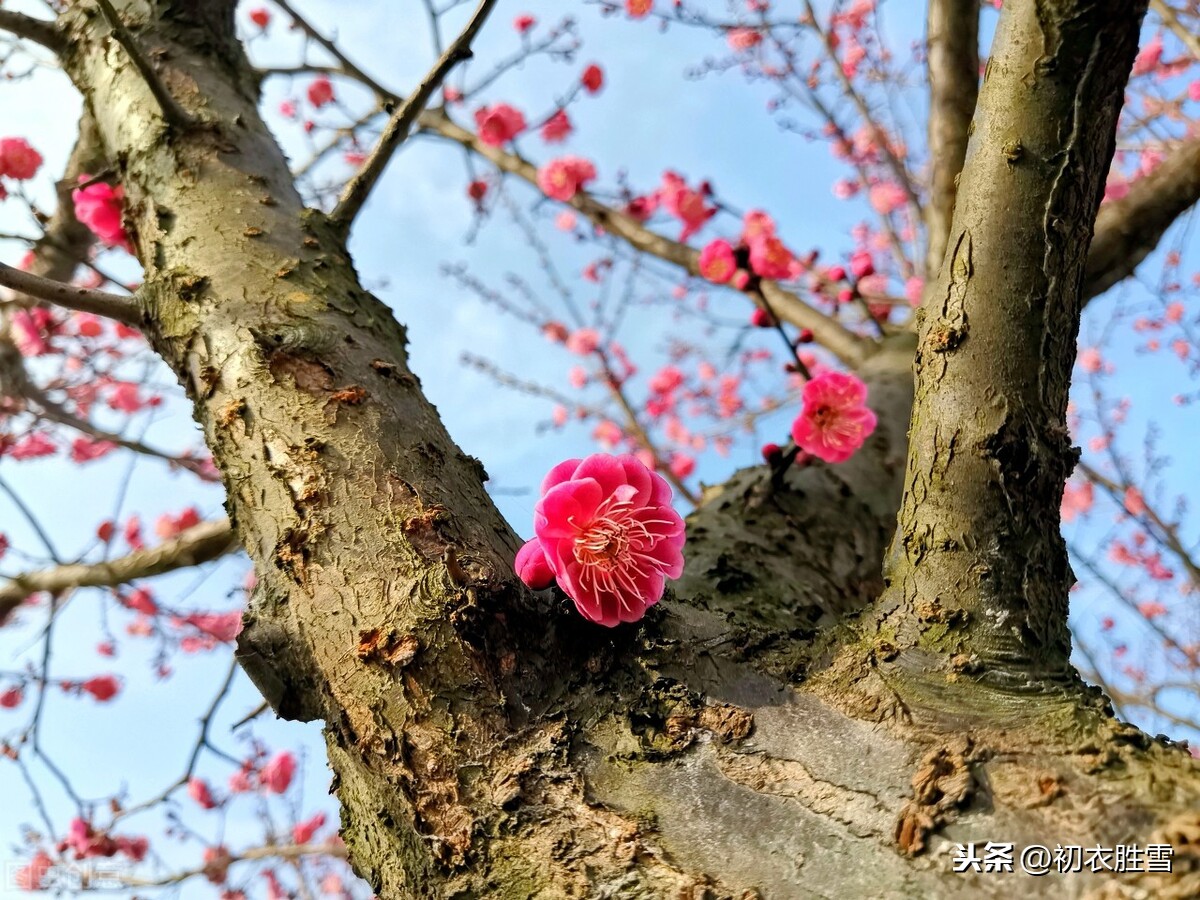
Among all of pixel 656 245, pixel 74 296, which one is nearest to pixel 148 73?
pixel 74 296

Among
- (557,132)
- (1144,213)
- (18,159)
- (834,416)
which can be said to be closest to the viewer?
(834,416)

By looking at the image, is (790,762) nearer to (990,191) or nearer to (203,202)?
→ (990,191)

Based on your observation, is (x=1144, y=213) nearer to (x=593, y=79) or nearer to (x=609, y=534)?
(x=609, y=534)

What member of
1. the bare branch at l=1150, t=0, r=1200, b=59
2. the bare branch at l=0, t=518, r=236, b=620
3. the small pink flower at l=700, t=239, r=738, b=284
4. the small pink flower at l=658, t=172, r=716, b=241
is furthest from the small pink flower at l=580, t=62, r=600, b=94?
the bare branch at l=0, t=518, r=236, b=620

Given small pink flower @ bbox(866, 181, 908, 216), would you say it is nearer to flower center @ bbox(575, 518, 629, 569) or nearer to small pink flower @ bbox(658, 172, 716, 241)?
small pink flower @ bbox(658, 172, 716, 241)

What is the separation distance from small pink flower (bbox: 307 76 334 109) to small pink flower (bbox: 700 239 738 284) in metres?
3.08

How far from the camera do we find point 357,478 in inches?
46.6

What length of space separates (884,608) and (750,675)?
0.70ft

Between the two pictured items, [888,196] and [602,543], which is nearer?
[602,543]

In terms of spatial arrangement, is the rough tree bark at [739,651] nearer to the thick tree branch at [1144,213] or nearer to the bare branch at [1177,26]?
the thick tree branch at [1144,213]

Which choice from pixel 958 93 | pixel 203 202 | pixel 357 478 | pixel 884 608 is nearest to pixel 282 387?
pixel 357 478

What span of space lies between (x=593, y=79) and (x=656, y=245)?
1719 mm

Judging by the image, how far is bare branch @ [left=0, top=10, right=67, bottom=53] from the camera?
2197mm

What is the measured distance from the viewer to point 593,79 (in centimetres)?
475
